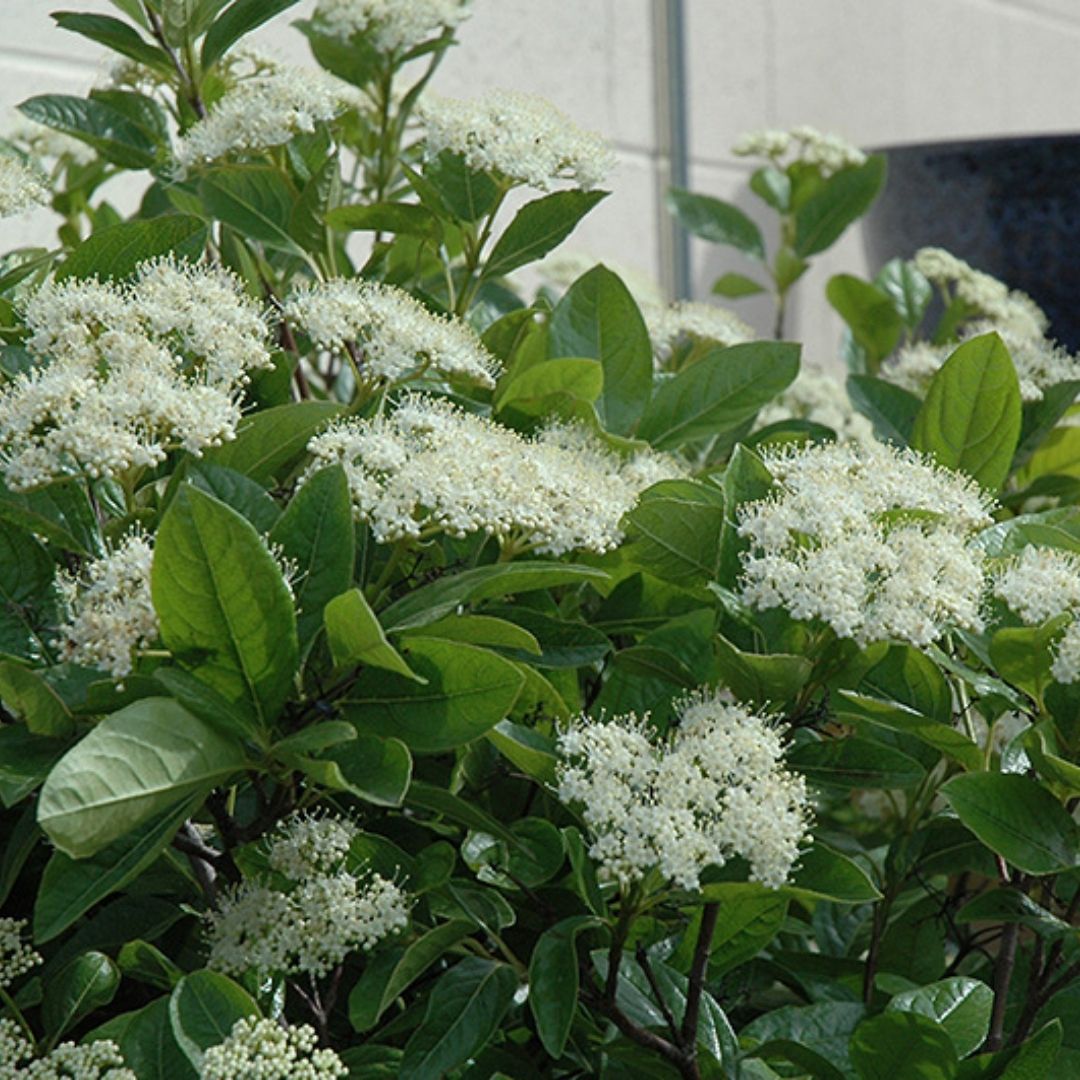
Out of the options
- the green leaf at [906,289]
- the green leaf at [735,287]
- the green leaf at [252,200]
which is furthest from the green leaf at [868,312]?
the green leaf at [252,200]

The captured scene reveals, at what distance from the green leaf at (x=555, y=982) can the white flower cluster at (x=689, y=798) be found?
1.3 inches

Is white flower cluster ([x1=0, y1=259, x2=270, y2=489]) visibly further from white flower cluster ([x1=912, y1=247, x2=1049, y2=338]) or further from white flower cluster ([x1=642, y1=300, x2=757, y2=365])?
white flower cluster ([x1=912, y1=247, x2=1049, y2=338])

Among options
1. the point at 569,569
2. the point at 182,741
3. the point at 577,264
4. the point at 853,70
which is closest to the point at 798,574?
the point at 569,569

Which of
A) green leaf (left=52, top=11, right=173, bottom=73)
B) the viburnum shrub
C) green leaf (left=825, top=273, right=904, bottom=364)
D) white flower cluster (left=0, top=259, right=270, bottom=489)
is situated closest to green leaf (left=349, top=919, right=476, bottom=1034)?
the viburnum shrub

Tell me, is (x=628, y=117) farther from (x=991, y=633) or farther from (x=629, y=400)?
(x=991, y=633)

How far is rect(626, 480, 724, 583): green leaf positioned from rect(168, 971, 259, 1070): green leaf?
240 mm

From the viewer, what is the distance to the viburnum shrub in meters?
0.58

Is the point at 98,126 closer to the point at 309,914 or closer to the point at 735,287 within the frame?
the point at 309,914

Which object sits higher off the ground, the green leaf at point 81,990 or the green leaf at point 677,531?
the green leaf at point 677,531

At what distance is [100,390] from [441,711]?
18 cm

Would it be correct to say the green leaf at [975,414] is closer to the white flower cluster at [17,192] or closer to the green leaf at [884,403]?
the green leaf at [884,403]

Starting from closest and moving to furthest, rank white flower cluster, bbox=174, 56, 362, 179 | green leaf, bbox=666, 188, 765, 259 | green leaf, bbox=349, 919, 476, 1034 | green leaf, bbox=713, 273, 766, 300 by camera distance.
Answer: green leaf, bbox=349, 919, 476, 1034, white flower cluster, bbox=174, 56, 362, 179, green leaf, bbox=666, 188, 765, 259, green leaf, bbox=713, 273, 766, 300

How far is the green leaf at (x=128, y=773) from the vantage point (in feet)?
1.66

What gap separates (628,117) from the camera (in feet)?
8.05
